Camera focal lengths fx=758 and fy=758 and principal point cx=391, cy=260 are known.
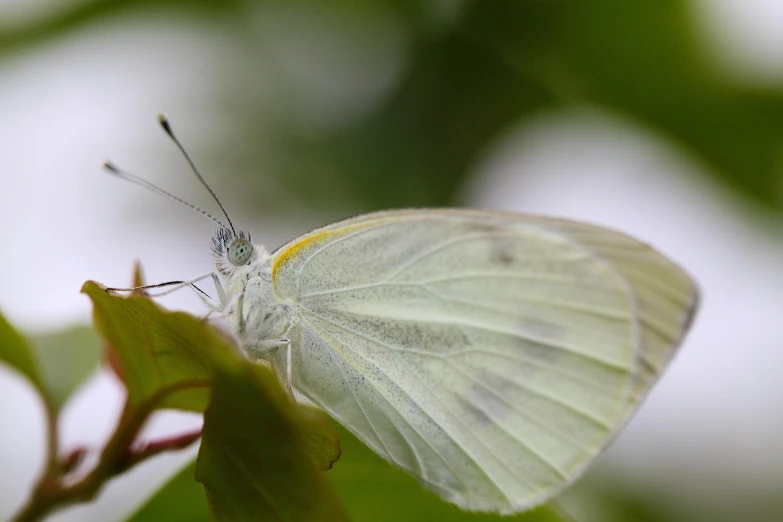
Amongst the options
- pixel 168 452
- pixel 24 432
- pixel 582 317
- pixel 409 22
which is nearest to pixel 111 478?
pixel 168 452

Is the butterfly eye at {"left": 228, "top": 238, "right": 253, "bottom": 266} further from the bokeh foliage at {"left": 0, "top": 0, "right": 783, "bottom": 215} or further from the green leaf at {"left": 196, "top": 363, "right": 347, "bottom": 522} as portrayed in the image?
the bokeh foliage at {"left": 0, "top": 0, "right": 783, "bottom": 215}

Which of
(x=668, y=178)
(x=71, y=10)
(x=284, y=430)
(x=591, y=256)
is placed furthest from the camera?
(x=668, y=178)

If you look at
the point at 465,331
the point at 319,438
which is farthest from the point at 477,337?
the point at 319,438

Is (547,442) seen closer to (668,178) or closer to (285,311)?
(285,311)

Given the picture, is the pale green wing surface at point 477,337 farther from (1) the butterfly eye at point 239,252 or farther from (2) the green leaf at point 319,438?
(2) the green leaf at point 319,438

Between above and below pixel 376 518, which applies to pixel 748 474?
below

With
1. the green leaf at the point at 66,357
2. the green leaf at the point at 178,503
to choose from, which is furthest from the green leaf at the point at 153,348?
the green leaf at the point at 66,357
